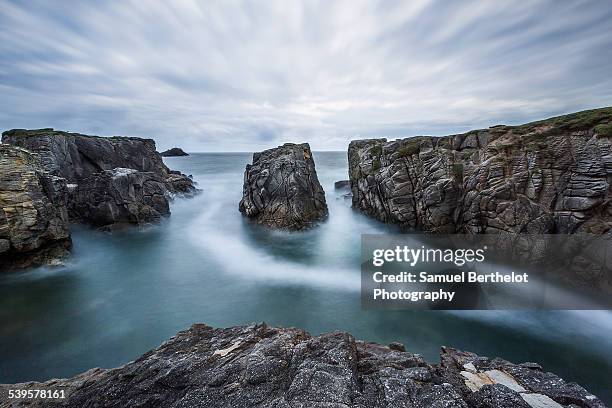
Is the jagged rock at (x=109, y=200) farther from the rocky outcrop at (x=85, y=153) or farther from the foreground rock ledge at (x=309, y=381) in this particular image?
the foreground rock ledge at (x=309, y=381)

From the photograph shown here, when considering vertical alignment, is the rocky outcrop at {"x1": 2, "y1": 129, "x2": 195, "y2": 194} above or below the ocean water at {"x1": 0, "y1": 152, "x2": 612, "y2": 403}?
above

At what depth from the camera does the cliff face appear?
17.3 meters

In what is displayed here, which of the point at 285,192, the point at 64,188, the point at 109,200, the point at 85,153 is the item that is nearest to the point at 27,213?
the point at 64,188

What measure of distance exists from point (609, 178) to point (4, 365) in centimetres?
3190

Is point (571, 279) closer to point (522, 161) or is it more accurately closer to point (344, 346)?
point (522, 161)

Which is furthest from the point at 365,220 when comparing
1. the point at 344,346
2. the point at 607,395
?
the point at 344,346

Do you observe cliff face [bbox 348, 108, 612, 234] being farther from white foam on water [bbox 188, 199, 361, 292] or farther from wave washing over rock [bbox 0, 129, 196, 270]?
wave washing over rock [bbox 0, 129, 196, 270]

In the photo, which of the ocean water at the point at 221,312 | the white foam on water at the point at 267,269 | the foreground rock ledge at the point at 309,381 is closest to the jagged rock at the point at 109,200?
the ocean water at the point at 221,312

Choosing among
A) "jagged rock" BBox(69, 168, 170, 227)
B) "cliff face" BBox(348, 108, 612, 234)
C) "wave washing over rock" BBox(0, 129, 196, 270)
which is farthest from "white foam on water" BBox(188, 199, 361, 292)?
"wave washing over rock" BBox(0, 129, 196, 270)

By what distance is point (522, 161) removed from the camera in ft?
66.3

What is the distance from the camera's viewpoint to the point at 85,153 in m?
38.4

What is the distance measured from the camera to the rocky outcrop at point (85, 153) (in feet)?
106

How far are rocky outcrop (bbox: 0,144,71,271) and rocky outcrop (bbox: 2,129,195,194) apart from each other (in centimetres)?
929

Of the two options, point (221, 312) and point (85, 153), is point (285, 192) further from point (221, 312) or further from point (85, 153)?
point (85, 153)
